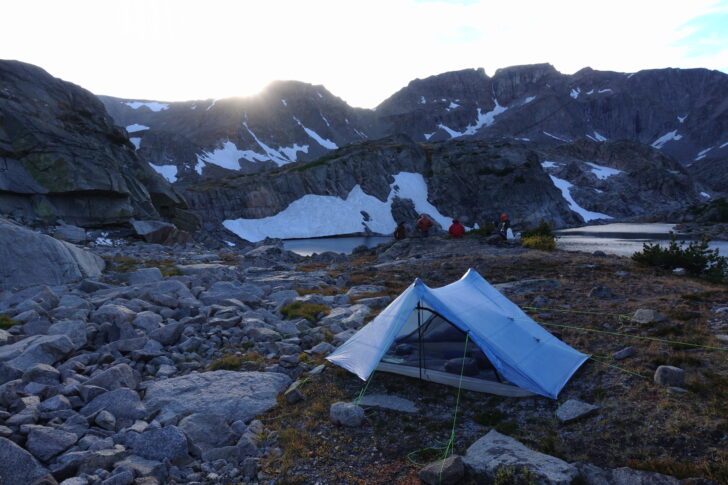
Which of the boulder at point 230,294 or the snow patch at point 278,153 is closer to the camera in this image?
the boulder at point 230,294

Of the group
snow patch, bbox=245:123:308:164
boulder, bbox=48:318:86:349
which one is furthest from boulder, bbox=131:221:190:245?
snow patch, bbox=245:123:308:164

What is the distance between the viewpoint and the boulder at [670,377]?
22.9ft

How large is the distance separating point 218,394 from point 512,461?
5.03m

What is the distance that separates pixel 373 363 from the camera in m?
8.01

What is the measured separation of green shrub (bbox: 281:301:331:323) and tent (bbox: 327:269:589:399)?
168 inches

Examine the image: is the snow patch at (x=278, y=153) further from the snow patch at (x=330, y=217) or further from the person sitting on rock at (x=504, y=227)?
the person sitting on rock at (x=504, y=227)

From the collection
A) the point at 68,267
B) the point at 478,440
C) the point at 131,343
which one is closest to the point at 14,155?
the point at 68,267

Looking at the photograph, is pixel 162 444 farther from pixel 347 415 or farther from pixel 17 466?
pixel 347 415

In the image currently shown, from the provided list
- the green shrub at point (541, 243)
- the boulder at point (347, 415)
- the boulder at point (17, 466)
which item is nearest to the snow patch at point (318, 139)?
the green shrub at point (541, 243)

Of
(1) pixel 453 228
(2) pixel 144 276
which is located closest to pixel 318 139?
(1) pixel 453 228

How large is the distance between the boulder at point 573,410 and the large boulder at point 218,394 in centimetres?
473

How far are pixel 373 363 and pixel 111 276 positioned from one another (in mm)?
13148

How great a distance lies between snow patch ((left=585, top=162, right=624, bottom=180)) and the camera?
12256 cm

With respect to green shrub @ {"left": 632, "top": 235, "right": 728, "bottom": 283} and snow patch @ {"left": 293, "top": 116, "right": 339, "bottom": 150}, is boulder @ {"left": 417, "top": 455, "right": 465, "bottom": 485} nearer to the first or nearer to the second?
green shrub @ {"left": 632, "top": 235, "right": 728, "bottom": 283}
